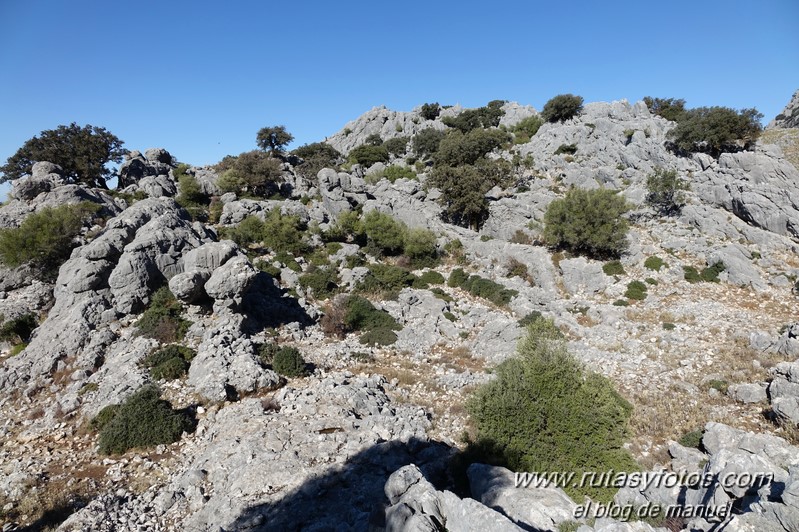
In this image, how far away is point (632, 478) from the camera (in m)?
11.0

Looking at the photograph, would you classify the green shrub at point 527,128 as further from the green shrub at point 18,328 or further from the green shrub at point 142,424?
the green shrub at point 18,328

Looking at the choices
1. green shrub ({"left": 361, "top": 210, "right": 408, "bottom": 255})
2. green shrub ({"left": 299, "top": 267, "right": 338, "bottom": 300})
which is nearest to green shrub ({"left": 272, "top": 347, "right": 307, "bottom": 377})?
green shrub ({"left": 299, "top": 267, "right": 338, "bottom": 300})

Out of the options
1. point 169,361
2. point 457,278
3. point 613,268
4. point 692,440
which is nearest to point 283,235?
point 457,278

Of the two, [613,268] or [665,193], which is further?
[665,193]

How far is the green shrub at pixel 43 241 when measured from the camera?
26.3m

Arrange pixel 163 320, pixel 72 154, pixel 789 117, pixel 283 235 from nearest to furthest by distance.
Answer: pixel 163 320
pixel 283 235
pixel 72 154
pixel 789 117

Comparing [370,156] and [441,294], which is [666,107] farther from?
[441,294]

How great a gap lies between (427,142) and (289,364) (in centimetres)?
6001

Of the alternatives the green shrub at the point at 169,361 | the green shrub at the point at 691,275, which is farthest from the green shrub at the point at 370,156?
the green shrub at the point at 169,361

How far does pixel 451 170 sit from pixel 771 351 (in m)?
34.2

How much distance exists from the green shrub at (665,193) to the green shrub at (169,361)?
1821 inches

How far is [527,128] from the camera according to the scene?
7394 cm

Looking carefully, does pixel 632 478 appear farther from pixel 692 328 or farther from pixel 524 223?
pixel 524 223

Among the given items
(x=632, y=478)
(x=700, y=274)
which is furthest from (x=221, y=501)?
(x=700, y=274)
